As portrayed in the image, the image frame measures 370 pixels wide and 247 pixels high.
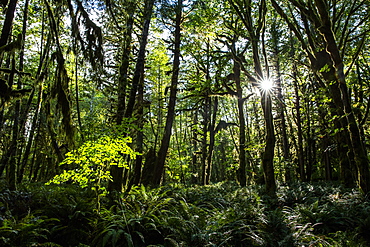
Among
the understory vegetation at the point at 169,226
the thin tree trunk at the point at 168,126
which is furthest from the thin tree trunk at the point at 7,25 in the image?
the thin tree trunk at the point at 168,126

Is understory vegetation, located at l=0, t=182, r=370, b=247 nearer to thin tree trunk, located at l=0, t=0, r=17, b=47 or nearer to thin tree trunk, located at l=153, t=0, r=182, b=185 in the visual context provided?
thin tree trunk, located at l=0, t=0, r=17, b=47

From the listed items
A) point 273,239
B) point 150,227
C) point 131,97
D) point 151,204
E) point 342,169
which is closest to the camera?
point 273,239

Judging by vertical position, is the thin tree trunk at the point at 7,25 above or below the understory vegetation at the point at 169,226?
above

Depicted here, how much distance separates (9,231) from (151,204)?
306cm

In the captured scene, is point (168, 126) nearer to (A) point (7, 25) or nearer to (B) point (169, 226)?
(B) point (169, 226)

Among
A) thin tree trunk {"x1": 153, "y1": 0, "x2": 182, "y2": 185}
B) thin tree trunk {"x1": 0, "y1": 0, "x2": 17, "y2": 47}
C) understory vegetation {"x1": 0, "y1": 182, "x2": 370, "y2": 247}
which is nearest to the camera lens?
understory vegetation {"x1": 0, "y1": 182, "x2": 370, "y2": 247}

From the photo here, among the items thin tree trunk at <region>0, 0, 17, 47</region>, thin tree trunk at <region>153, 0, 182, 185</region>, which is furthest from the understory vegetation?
thin tree trunk at <region>153, 0, 182, 185</region>

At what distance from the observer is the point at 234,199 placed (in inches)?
298

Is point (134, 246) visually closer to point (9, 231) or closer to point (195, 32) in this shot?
point (9, 231)

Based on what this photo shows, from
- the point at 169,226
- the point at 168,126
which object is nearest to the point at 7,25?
the point at 169,226

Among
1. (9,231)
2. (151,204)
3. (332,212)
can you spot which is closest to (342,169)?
(332,212)

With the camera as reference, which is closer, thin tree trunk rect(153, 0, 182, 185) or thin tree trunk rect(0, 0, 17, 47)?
thin tree trunk rect(0, 0, 17, 47)

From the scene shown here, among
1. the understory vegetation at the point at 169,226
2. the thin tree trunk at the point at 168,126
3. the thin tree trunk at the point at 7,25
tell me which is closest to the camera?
the understory vegetation at the point at 169,226

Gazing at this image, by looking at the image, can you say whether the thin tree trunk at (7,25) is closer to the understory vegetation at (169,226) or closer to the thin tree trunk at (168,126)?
the understory vegetation at (169,226)
